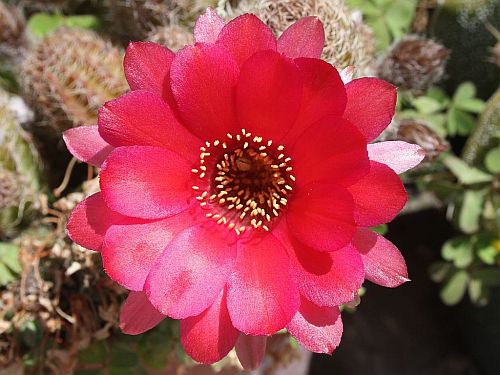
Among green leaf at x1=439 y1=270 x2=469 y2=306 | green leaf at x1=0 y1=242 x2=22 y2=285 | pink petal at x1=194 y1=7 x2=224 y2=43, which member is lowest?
green leaf at x1=439 y1=270 x2=469 y2=306

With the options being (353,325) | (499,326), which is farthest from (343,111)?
(353,325)

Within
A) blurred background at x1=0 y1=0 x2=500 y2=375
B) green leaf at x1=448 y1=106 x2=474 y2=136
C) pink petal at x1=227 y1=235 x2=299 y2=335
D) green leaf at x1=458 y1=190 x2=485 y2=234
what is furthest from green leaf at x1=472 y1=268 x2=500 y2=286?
pink petal at x1=227 y1=235 x2=299 y2=335

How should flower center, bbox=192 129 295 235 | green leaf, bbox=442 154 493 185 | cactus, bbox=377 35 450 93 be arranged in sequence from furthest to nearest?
green leaf, bbox=442 154 493 185, cactus, bbox=377 35 450 93, flower center, bbox=192 129 295 235

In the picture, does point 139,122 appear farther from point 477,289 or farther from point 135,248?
point 477,289

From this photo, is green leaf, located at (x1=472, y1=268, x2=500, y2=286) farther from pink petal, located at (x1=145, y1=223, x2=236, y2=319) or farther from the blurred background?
pink petal, located at (x1=145, y1=223, x2=236, y2=319)

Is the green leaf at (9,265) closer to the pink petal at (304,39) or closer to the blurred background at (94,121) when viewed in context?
the blurred background at (94,121)

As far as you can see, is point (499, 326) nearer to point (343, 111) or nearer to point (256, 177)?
point (256, 177)

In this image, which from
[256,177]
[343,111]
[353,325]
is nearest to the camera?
[343,111]
